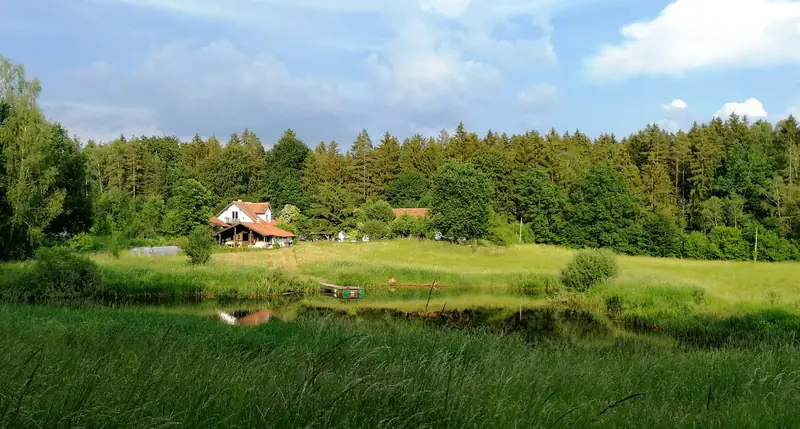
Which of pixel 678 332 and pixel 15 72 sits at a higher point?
pixel 15 72

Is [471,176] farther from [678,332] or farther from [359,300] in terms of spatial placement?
[678,332]

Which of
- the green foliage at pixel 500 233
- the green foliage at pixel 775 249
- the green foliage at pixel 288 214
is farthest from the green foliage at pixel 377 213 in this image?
the green foliage at pixel 775 249

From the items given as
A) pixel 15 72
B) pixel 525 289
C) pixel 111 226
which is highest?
pixel 15 72

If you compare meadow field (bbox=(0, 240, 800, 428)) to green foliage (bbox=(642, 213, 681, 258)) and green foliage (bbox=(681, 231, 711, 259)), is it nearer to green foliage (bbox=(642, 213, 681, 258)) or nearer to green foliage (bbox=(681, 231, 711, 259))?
green foliage (bbox=(681, 231, 711, 259))

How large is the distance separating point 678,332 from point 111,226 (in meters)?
57.6

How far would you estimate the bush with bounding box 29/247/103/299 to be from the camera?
80.0 feet

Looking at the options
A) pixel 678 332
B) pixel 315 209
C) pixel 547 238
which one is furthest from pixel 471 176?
pixel 678 332

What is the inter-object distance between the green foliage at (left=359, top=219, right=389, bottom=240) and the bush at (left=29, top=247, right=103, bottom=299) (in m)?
43.6

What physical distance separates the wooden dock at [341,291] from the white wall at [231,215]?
46.1 meters

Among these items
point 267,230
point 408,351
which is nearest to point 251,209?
point 267,230

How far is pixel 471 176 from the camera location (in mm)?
64188

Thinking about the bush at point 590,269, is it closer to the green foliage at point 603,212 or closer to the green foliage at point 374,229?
the green foliage at point 603,212

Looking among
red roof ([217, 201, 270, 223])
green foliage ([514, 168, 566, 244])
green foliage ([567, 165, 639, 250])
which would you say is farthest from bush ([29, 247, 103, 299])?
green foliage ([514, 168, 566, 244])

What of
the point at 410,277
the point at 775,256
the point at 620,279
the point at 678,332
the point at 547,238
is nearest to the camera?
the point at 678,332
